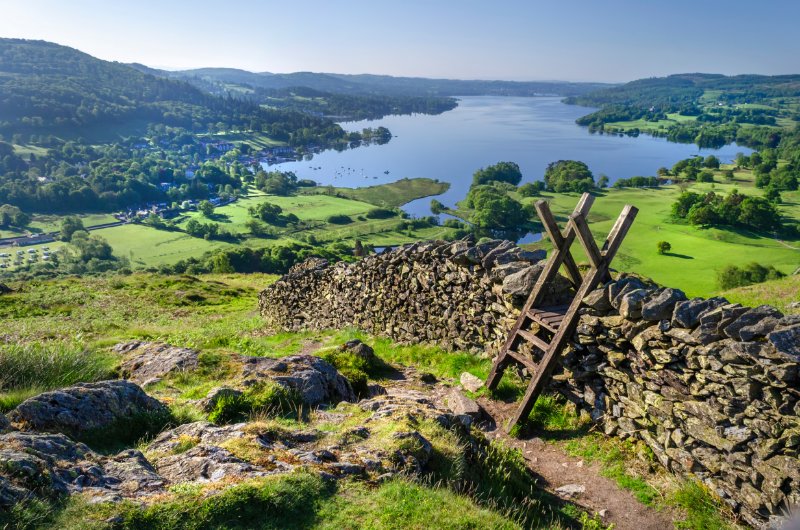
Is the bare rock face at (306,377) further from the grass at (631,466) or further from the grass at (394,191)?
the grass at (394,191)

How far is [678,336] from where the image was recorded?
6.84 metres

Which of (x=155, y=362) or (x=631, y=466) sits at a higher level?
(x=631, y=466)

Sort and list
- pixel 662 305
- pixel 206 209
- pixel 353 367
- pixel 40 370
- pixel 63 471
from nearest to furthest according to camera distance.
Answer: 1. pixel 63 471
2. pixel 662 305
3. pixel 40 370
4. pixel 353 367
5. pixel 206 209

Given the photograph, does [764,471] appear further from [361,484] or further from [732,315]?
[361,484]

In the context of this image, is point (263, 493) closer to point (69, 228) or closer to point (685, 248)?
point (685, 248)

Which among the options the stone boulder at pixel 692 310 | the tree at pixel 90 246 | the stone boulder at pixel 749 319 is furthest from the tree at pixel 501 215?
the stone boulder at pixel 749 319

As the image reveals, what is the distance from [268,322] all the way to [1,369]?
15347 mm

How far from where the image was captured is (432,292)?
1352 centimetres

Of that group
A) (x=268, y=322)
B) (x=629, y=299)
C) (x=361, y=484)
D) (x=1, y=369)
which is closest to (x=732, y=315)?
(x=629, y=299)

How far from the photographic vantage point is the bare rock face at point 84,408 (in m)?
5.78

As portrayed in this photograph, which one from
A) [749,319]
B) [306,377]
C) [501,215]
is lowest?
[501,215]

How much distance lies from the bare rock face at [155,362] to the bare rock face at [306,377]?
4.90 ft

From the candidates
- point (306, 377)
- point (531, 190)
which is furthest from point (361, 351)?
point (531, 190)

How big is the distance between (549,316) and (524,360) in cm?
102
